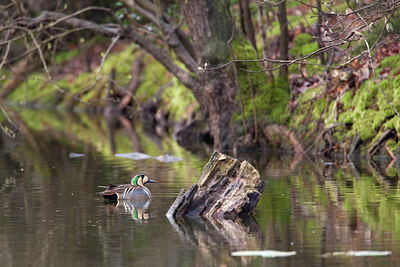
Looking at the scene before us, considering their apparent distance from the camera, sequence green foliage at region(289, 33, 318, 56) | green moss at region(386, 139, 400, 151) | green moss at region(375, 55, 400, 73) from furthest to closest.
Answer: green foliage at region(289, 33, 318, 56) < green moss at region(375, 55, 400, 73) < green moss at region(386, 139, 400, 151)

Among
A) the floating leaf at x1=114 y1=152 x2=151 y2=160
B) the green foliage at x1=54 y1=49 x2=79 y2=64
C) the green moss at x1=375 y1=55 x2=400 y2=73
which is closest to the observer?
the green moss at x1=375 y1=55 x2=400 y2=73

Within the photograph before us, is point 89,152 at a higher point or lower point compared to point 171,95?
lower

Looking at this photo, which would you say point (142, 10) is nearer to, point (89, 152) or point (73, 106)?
point (89, 152)

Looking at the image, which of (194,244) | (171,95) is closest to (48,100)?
(171,95)

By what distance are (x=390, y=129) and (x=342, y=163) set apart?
1085 mm

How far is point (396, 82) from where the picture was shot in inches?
580

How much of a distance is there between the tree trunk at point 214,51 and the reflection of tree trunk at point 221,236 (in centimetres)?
846

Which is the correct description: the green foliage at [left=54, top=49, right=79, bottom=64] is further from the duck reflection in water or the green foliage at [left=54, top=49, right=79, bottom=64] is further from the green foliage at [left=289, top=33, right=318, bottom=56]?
the duck reflection in water

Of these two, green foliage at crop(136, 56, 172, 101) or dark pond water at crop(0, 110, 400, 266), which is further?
green foliage at crop(136, 56, 172, 101)

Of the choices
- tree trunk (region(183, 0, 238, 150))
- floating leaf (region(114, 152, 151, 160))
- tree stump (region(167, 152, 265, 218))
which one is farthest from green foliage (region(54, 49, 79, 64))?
tree stump (region(167, 152, 265, 218))

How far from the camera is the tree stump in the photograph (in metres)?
8.96

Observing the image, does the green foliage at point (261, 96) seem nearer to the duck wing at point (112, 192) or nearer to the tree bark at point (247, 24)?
the tree bark at point (247, 24)

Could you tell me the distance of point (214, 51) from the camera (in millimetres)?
16797

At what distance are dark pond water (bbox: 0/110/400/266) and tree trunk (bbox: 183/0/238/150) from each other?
2.07 metres
